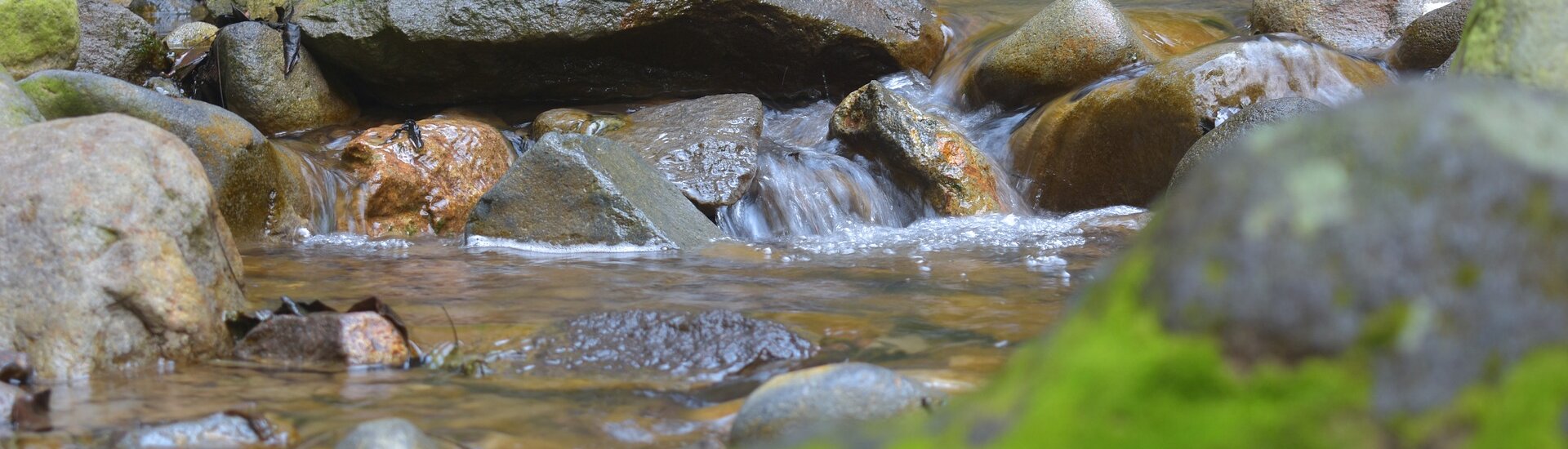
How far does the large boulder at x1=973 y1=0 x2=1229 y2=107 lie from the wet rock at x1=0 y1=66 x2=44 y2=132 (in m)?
6.58

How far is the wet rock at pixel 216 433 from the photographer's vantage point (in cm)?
246

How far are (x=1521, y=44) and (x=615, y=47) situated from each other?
310 inches

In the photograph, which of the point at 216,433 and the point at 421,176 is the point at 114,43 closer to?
the point at 421,176

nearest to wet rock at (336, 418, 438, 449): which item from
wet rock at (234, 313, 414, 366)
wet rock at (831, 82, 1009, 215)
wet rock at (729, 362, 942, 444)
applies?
wet rock at (729, 362, 942, 444)

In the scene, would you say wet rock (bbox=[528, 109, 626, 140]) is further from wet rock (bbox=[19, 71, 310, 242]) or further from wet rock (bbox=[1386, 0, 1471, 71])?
wet rock (bbox=[1386, 0, 1471, 71])

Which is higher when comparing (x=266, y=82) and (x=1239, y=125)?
(x=266, y=82)

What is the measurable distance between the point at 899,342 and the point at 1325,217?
253 cm

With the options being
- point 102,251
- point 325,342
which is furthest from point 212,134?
point 325,342

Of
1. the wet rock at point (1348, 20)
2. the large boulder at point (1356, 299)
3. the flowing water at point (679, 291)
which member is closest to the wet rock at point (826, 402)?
the flowing water at point (679, 291)

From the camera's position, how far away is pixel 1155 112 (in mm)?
8117

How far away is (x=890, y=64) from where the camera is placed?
33.8 ft

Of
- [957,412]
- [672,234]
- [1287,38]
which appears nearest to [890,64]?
[1287,38]

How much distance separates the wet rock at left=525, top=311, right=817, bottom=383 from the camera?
10.9ft

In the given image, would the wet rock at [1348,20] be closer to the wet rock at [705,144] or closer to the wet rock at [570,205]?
the wet rock at [705,144]
